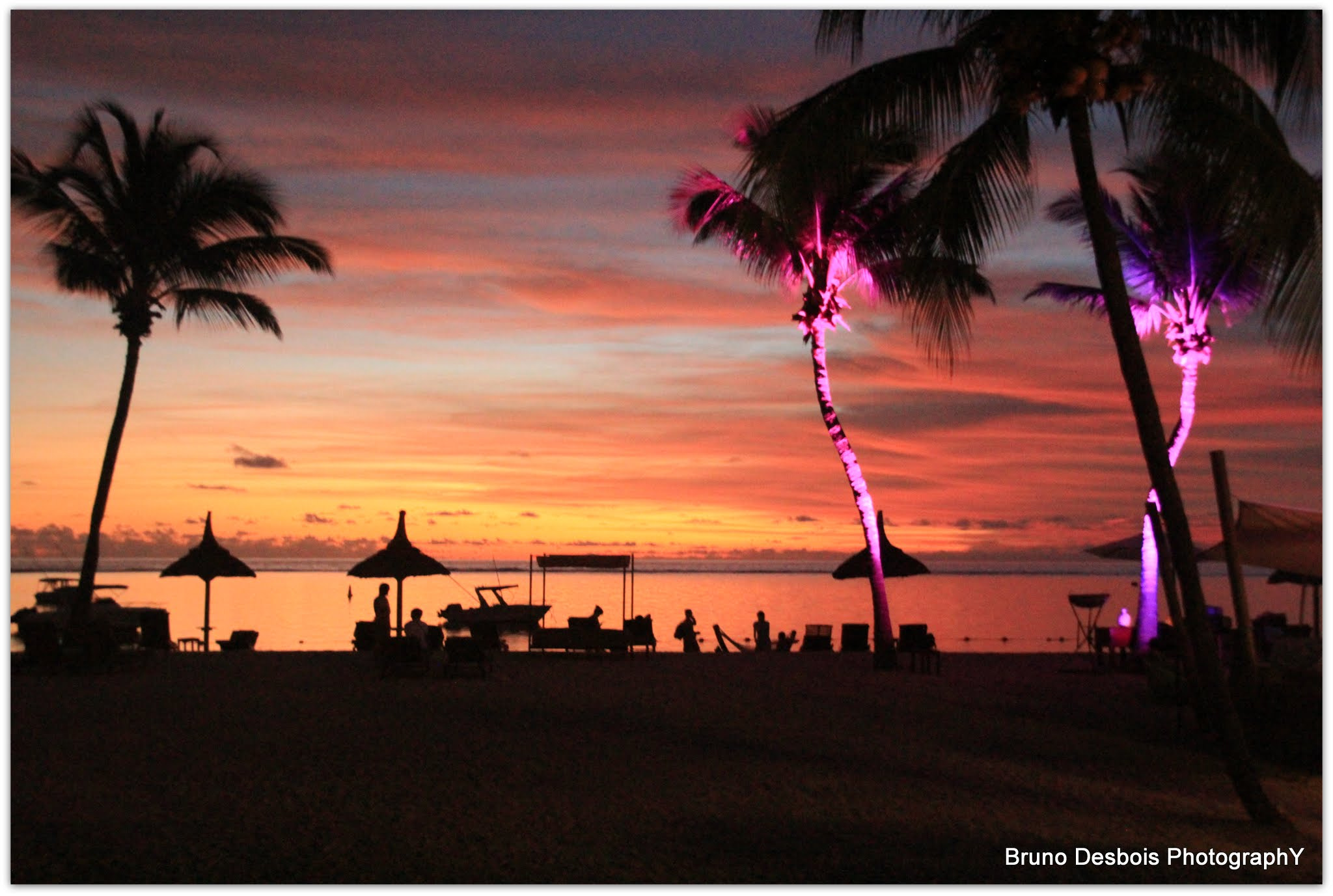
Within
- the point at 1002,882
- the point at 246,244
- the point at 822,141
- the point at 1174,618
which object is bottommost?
the point at 1002,882

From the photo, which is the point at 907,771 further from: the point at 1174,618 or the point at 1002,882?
the point at 1002,882

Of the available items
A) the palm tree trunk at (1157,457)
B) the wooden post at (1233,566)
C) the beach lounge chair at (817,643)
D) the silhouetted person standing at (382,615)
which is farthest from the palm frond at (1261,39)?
the beach lounge chair at (817,643)

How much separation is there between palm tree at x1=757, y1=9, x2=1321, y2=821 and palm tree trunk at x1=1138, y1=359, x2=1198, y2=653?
34.8ft

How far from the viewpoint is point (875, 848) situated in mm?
7488

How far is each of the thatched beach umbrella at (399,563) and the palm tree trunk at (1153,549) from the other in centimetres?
1120

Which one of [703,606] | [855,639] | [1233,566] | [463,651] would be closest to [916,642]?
[855,639]

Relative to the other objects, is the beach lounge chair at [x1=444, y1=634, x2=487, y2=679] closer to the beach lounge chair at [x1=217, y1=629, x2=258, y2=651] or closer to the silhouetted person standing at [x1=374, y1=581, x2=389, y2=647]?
the silhouetted person standing at [x1=374, y1=581, x2=389, y2=647]

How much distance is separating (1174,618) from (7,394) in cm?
832

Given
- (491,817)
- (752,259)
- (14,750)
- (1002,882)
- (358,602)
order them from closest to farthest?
(1002,882) < (491,817) < (14,750) < (752,259) < (358,602)

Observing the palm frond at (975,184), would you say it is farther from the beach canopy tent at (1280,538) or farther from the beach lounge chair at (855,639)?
the beach lounge chair at (855,639)

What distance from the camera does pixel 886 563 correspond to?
2030 cm

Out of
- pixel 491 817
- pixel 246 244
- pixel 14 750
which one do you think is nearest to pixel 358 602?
pixel 246 244

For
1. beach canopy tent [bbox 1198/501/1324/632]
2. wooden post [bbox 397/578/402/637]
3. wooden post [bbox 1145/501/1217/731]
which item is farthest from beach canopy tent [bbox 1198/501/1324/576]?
wooden post [bbox 397/578/402/637]

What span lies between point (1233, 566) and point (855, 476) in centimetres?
930
